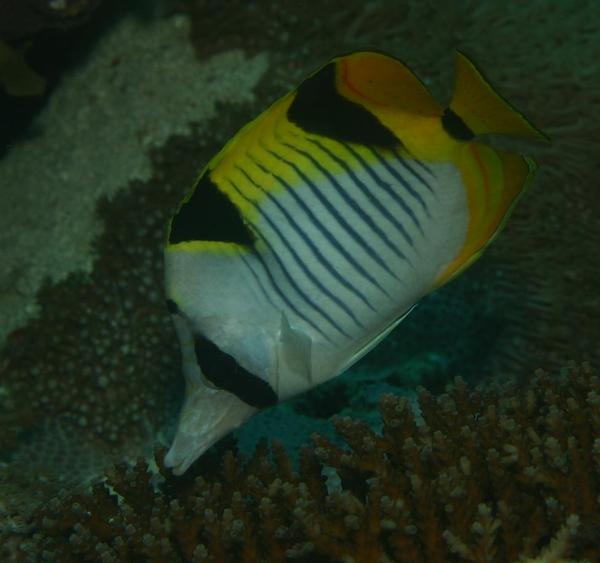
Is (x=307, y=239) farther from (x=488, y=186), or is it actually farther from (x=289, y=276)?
(x=488, y=186)

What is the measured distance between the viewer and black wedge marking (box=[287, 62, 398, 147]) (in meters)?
1.88

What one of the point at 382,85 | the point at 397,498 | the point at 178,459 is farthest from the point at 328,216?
the point at 397,498

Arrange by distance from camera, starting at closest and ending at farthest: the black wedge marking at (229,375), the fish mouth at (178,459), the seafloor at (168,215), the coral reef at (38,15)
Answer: the black wedge marking at (229,375)
the fish mouth at (178,459)
the coral reef at (38,15)
the seafloor at (168,215)

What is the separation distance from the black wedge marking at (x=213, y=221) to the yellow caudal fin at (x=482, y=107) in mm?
606

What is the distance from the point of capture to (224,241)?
6.16 feet

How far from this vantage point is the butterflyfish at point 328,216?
1869 mm

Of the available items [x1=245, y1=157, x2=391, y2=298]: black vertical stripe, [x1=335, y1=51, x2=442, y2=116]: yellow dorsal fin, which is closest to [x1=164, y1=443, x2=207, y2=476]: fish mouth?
[x1=245, y1=157, x2=391, y2=298]: black vertical stripe

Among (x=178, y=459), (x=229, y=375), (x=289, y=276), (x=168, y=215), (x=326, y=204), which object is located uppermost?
(x=326, y=204)

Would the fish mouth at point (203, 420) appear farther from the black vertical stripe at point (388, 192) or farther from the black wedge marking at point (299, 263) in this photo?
the black vertical stripe at point (388, 192)

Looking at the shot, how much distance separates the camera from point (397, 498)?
8.04 ft

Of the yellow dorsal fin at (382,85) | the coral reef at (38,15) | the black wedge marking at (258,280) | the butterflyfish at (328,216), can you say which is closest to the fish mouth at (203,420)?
the butterflyfish at (328,216)

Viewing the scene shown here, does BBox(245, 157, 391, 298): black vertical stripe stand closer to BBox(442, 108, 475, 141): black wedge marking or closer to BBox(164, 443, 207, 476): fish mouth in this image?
BBox(442, 108, 475, 141): black wedge marking

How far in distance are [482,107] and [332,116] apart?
0.38 metres

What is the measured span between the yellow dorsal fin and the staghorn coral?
3.83 feet
